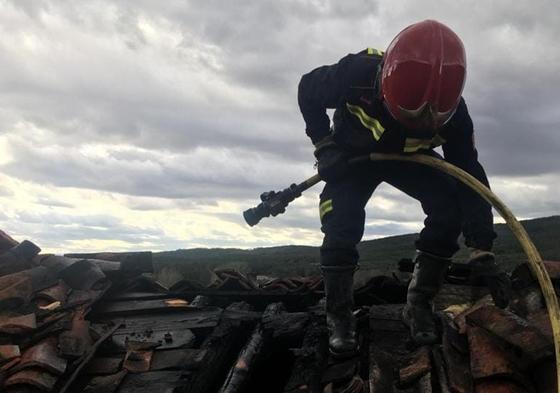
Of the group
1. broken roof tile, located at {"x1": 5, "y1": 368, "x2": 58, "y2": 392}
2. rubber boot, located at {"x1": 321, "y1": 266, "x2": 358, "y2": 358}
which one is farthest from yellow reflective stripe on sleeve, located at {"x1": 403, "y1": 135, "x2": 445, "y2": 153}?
broken roof tile, located at {"x1": 5, "y1": 368, "x2": 58, "y2": 392}

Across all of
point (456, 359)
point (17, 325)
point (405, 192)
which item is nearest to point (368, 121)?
point (405, 192)

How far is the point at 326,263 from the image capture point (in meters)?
4.11

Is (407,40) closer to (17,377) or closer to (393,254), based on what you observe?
(17,377)

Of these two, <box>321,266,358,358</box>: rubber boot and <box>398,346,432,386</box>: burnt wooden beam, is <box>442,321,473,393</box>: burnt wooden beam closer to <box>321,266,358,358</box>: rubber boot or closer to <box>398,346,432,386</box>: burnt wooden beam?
<box>398,346,432,386</box>: burnt wooden beam

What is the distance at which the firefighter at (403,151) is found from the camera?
12.0 ft

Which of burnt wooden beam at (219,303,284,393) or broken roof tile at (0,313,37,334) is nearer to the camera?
burnt wooden beam at (219,303,284,393)

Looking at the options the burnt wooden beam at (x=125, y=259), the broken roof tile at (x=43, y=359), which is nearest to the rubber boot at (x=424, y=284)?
the broken roof tile at (x=43, y=359)

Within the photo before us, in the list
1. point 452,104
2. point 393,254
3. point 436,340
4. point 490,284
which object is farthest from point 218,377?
point 393,254

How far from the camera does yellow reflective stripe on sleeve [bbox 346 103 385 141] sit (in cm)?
394

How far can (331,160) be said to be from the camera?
4207 mm

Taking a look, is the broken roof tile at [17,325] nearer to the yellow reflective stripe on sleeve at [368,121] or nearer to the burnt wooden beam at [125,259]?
the burnt wooden beam at [125,259]

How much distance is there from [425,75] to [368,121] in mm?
601

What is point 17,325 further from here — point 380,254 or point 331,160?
point 380,254

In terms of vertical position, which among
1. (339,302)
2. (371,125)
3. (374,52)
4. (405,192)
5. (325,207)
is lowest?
(339,302)
